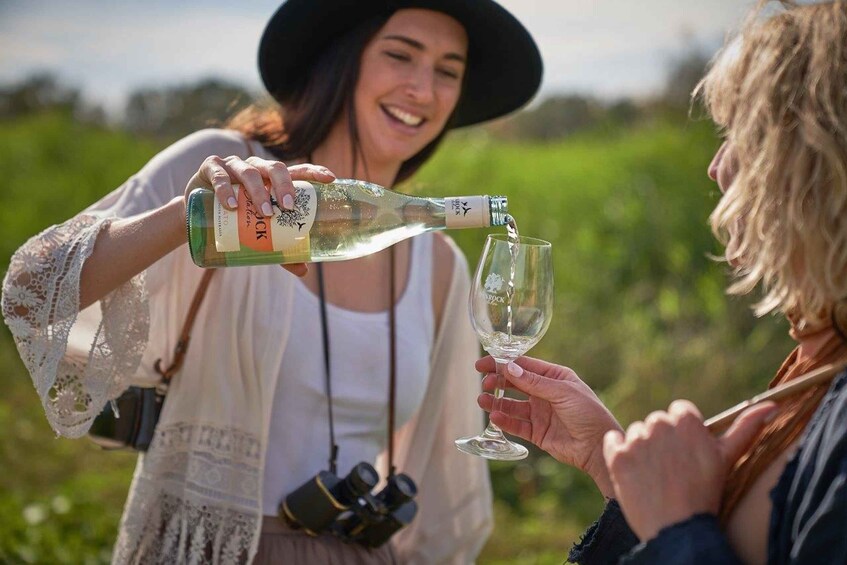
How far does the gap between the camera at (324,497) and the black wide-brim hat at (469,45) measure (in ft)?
3.97

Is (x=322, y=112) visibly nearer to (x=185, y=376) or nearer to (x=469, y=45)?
(x=469, y=45)

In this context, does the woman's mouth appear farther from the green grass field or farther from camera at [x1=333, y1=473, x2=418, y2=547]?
camera at [x1=333, y1=473, x2=418, y2=547]

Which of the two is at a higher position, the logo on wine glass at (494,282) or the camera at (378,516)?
the logo on wine glass at (494,282)

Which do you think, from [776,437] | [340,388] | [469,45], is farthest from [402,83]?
[776,437]

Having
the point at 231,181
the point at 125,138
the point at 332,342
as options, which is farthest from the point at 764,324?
the point at 125,138

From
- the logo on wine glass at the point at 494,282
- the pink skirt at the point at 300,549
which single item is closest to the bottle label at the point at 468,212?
the logo on wine glass at the point at 494,282

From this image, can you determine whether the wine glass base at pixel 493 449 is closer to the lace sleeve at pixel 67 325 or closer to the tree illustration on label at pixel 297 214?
the tree illustration on label at pixel 297 214

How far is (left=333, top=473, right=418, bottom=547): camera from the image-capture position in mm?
2287

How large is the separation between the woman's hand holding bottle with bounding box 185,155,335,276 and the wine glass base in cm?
61

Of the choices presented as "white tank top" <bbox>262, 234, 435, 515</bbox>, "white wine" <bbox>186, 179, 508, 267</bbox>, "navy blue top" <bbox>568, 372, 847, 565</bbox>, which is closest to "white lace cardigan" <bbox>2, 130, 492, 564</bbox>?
"white tank top" <bbox>262, 234, 435, 515</bbox>

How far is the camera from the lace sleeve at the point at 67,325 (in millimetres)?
1913

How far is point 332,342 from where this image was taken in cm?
247

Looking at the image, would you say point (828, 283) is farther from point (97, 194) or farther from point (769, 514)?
point (97, 194)

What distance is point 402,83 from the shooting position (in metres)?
2.56
